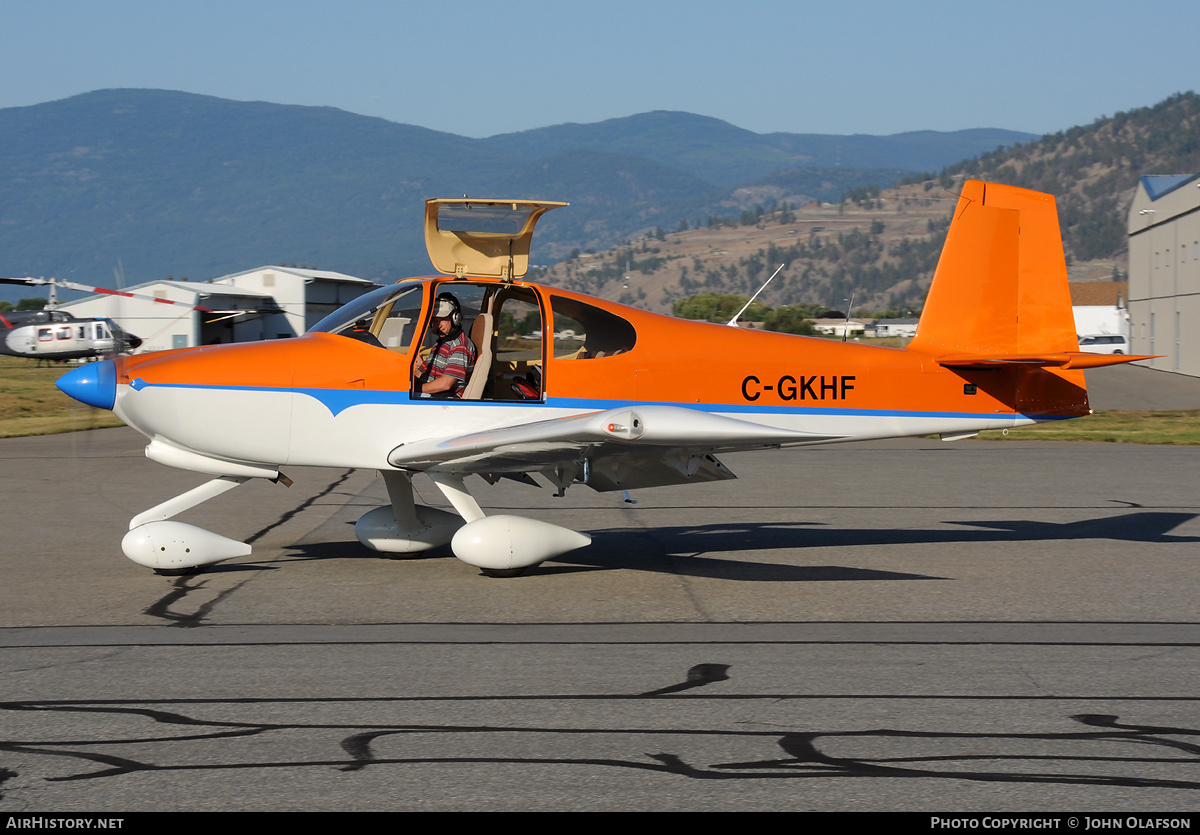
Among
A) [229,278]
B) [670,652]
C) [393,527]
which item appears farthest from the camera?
[229,278]

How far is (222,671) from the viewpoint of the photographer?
17.7ft

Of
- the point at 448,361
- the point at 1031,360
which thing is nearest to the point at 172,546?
the point at 448,361

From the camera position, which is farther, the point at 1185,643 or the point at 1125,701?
the point at 1185,643

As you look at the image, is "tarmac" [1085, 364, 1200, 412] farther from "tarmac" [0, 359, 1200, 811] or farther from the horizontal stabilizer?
the horizontal stabilizer

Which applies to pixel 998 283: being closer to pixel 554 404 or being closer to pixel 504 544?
pixel 554 404

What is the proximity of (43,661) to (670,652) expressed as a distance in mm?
3299

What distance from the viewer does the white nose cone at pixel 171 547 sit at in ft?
25.1

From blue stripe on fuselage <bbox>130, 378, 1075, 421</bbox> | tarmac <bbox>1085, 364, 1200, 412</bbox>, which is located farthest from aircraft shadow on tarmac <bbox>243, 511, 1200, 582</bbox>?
tarmac <bbox>1085, 364, 1200, 412</bbox>

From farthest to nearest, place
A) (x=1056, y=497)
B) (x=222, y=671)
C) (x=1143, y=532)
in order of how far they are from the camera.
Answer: (x=1056, y=497) < (x=1143, y=532) < (x=222, y=671)

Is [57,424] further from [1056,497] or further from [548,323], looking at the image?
[1056,497]

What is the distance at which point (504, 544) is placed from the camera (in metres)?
7.66

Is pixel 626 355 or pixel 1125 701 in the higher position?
pixel 626 355

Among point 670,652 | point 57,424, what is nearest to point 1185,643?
point 670,652

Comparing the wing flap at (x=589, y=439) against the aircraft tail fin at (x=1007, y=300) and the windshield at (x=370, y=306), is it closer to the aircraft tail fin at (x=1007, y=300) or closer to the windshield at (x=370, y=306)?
the windshield at (x=370, y=306)
